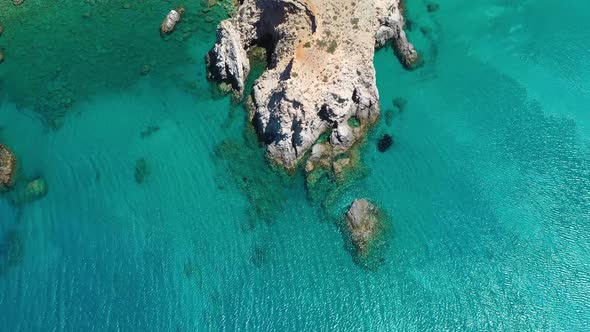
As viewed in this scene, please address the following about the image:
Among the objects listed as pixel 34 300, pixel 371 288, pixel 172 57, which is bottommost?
pixel 34 300

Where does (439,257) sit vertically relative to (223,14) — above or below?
below

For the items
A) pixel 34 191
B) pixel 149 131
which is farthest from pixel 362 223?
pixel 34 191

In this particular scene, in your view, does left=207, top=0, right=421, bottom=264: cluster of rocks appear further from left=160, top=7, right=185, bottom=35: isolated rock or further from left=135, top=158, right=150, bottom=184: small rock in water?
left=135, top=158, right=150, bottom=184: small rock in water

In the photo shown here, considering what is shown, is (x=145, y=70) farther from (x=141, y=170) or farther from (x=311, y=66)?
(x=311, y=66)

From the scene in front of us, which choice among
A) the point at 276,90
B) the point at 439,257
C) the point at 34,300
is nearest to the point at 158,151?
the point at 276,90

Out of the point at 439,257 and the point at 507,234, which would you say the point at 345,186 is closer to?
the point at 439,257

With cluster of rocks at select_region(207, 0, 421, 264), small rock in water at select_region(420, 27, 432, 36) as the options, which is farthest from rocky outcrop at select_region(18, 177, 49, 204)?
small rock in water at select_region(420, 27, 432, 36)
